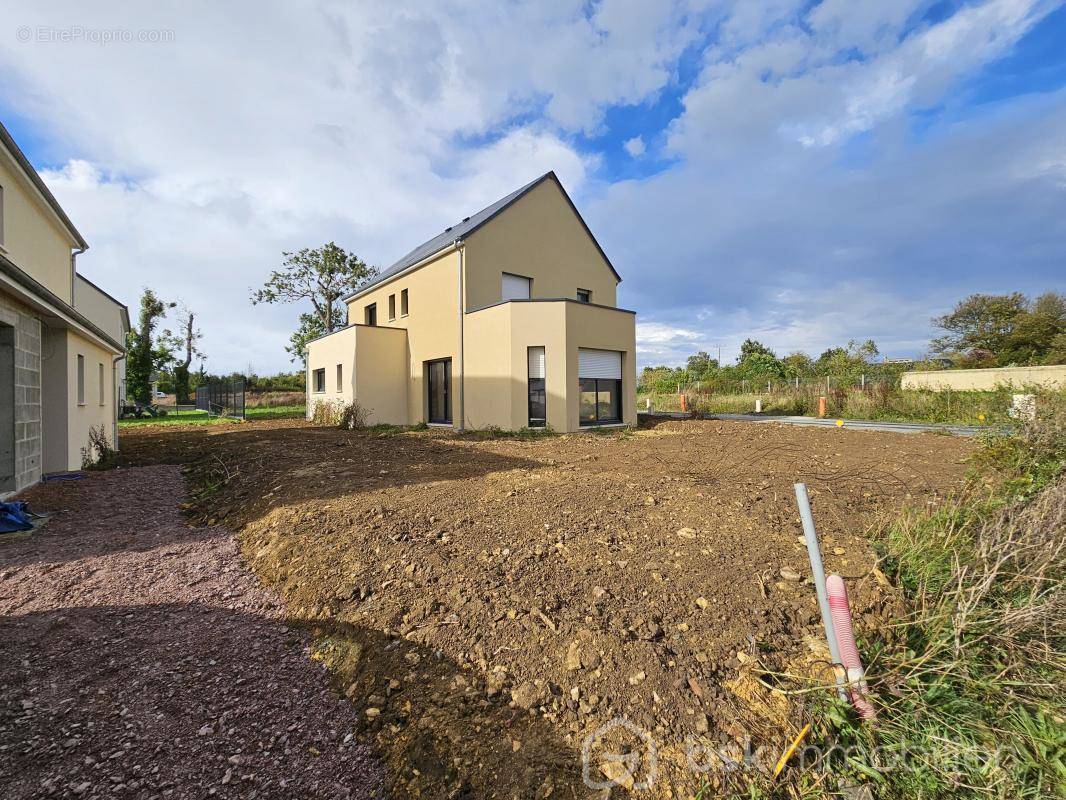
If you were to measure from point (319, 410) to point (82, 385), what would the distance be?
8787 mm

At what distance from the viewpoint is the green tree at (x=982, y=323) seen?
30.0 m

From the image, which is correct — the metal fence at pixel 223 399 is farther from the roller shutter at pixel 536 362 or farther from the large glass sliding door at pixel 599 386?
the large glass sliding door at pixel 599 386

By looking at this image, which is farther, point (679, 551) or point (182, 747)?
point (679, 551)

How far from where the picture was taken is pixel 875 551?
10.9 ft

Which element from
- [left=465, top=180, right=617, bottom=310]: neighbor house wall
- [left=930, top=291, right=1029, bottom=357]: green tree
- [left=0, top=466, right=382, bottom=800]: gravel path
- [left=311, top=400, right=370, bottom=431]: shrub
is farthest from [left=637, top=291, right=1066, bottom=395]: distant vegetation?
[left=0, top=466, right=382, bottom=800]: gravel path

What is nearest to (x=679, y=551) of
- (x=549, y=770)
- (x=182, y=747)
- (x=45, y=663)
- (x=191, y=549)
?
(x=549, y=770)

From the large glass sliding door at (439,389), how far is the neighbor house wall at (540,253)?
7.24ft

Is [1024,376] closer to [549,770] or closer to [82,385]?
[549,770]

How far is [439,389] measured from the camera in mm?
14406

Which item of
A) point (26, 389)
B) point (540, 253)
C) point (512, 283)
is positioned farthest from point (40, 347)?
point (540, 253)

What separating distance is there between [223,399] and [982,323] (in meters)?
48.4

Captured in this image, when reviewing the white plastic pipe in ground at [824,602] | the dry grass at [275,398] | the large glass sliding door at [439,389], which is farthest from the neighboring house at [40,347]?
the dry grass at [275,398]

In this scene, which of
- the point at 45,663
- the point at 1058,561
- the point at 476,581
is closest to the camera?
the point at 45,663

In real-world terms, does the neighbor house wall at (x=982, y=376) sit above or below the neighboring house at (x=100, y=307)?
below
